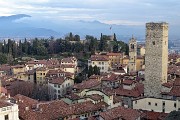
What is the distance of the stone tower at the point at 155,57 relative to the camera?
3759cm

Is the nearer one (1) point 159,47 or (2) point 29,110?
(2) point 29,110

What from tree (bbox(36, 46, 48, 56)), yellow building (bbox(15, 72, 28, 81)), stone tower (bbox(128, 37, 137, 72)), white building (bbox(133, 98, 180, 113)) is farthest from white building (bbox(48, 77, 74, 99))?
tree (bbox(36, 46, 48, 56))

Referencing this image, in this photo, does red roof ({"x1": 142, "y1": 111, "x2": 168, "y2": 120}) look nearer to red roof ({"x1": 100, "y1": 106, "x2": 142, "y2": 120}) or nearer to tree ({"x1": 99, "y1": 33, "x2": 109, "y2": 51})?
red roof ({"x1": 100, "y1": 106, "x2": 142, "y2": 120})

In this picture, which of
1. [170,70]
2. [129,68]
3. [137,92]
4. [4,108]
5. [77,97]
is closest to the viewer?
[4,108]

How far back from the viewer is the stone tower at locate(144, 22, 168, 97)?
37.6 metres

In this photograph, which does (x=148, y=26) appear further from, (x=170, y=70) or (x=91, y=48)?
(x=91, y=48)

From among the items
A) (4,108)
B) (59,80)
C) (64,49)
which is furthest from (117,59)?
(4,108)

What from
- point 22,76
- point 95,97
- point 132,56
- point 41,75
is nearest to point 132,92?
point 95,97

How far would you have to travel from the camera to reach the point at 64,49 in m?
84.1

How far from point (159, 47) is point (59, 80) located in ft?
57.0

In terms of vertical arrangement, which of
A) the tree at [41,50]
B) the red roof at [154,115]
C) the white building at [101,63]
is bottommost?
the red roof at [154,115]

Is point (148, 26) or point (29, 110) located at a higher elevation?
point (148, 26)

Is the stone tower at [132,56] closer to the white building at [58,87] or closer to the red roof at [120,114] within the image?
the white building at [58,87]

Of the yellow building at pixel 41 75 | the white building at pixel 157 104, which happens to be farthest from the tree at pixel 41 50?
the white building at pixel 157 104
